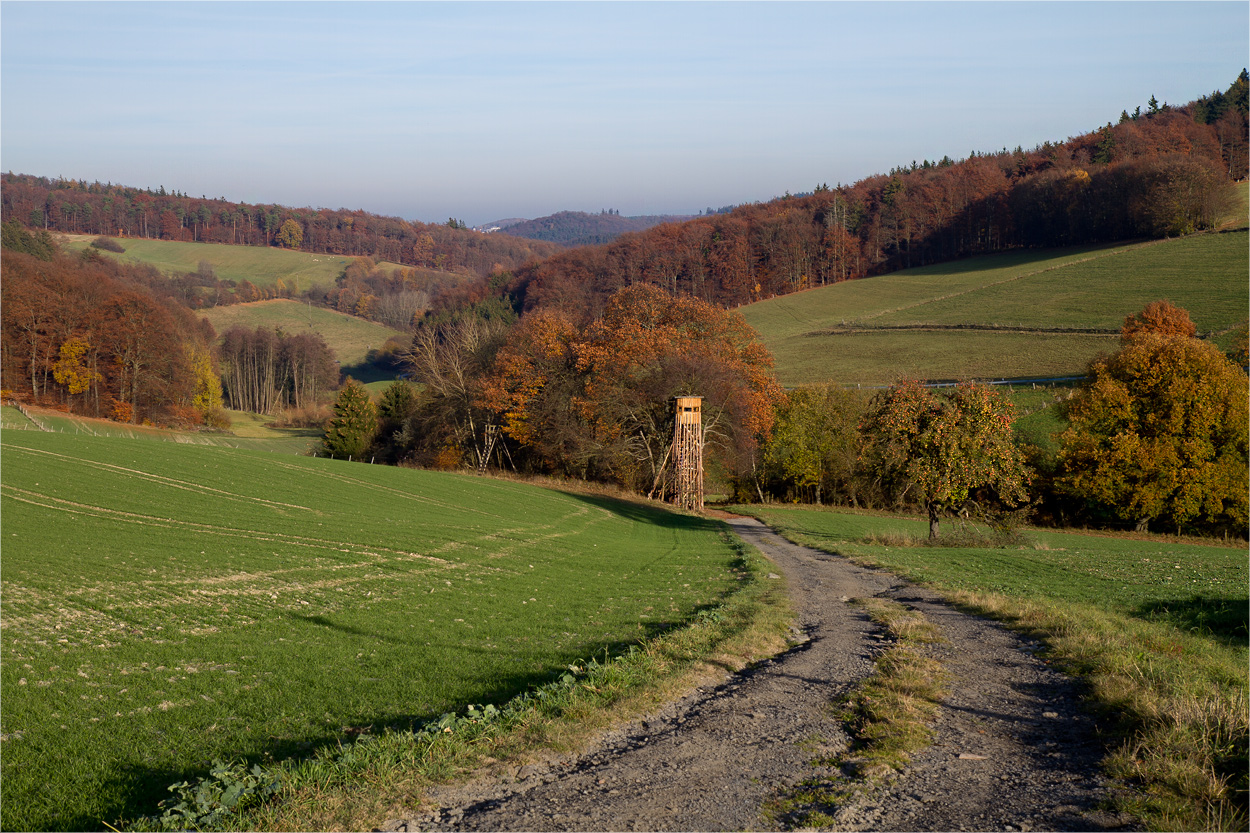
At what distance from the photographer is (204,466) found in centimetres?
3281

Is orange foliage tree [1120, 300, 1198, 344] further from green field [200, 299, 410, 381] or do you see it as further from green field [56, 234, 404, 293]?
green field [56, 234, 404, 293]

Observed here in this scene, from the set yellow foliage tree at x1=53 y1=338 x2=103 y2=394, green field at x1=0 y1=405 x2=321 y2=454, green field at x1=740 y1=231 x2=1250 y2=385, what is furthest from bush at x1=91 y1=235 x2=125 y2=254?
green field at x1=740 y1=231 x2=1250 y2=385

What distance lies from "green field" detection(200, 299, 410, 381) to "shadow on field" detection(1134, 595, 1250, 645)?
146 m

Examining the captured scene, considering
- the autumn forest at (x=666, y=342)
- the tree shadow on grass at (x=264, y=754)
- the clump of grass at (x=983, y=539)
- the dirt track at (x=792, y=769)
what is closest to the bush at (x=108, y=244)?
the autumn forest at (x=666, y=342)

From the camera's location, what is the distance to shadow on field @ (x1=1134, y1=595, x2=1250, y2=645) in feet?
41.3

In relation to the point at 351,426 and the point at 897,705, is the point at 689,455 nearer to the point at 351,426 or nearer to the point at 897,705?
the point at 897,705

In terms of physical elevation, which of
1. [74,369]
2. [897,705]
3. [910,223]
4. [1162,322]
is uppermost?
[910,223]

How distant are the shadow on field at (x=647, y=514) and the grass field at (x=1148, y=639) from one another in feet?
33.6

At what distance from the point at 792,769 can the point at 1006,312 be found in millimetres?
99821

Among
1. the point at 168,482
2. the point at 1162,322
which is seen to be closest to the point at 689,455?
the point at 168,482

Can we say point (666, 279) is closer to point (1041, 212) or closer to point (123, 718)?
point (1041, 212)

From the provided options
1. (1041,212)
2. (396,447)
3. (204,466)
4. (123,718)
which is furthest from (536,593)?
(1041,212)

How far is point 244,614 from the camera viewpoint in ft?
42.7

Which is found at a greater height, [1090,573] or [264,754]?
[264,754]
